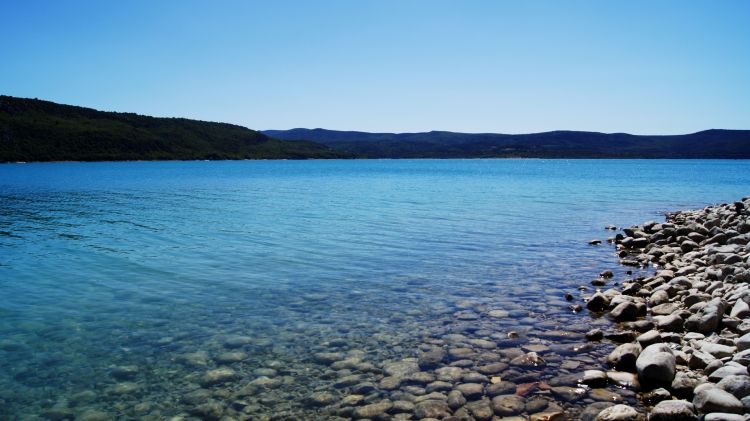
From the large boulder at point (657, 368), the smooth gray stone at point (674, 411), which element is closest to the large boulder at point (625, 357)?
the large boulder at point (657, 368)

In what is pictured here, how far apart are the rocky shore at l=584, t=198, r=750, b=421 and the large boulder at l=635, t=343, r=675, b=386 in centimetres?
1

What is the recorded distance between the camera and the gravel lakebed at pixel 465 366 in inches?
294

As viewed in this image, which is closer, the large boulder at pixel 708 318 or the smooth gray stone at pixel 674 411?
the smooth gray stone at pixel 674 411

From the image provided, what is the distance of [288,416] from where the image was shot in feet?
24.4

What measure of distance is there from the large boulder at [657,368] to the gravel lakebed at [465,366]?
2 cm

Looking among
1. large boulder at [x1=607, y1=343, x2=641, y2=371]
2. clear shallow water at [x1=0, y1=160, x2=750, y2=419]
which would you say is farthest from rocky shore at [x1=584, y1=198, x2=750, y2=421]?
clear shallow water at [x1=0, y1=160, x2=750, y2=419]

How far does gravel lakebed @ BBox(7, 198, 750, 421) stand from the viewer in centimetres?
746

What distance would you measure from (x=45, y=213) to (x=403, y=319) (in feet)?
106

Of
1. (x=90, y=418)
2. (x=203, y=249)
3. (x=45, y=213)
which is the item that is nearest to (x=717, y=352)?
(x=90, y=418)

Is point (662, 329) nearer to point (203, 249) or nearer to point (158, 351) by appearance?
point (158, 351)

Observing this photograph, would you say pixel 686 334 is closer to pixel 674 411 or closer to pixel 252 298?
pixel 674 411

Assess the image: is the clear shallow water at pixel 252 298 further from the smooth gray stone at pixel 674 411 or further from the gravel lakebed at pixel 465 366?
the smooth gray stone at pixel 674 411

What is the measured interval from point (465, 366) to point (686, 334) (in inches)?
173

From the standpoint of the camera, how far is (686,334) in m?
9.81
